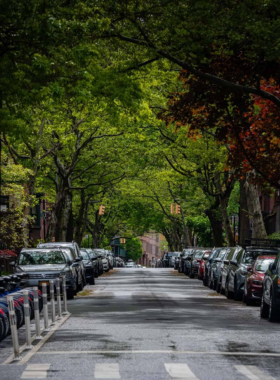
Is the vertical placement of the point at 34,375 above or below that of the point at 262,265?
below

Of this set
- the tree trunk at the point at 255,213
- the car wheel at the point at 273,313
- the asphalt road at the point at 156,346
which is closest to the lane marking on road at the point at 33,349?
the asphalt road at the point at 156,346

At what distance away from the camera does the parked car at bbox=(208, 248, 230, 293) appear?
3238cm

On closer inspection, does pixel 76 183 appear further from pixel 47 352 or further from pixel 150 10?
pixel 47 352

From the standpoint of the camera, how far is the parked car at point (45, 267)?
85.8 feet

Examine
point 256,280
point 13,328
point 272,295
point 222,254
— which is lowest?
point 13,328

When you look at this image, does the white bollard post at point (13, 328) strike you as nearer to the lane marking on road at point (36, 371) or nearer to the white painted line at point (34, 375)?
the lane marking on road at point (36, 371)

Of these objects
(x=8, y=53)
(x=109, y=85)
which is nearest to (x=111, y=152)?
(x=109, y=85)

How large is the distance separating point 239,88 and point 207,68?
67.3 inches

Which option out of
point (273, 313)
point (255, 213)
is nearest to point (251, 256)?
point (273, 313)

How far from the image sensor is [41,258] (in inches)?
1096

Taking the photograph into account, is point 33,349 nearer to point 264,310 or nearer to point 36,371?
point 36,371

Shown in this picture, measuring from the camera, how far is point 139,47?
22.0m

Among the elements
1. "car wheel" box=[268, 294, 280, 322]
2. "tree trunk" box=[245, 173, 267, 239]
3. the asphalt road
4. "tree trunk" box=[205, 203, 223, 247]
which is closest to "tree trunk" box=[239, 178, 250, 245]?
"tree trunk" box=[245, 173, 267, 239]

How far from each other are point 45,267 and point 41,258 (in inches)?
44.8
